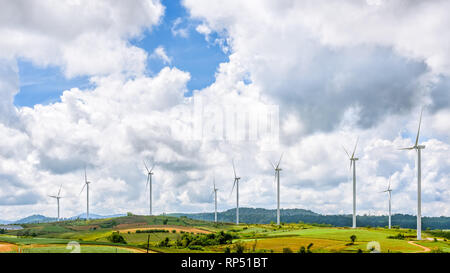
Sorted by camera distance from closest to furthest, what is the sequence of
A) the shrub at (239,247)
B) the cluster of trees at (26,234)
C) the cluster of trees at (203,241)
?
the shrub at (239,247) → the cluster of trees at (203,241) → the cluster of trees at (26,234)

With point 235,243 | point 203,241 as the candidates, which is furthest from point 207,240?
point 235,243

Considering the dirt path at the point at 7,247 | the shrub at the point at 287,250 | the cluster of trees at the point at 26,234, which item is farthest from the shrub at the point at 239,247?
the cluster of trees at the point at 26,234

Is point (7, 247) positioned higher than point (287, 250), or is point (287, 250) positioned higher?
point (7, 247)

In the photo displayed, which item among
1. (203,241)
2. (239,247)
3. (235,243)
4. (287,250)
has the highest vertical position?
(287,250)

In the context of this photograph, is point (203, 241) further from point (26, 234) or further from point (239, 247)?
point (26, 234)

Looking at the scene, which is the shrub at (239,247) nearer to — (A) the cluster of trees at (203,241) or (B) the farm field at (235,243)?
(B) the farm field at (235,243)

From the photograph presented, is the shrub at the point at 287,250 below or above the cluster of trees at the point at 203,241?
above

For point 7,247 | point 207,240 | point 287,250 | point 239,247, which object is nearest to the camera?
point 7,247

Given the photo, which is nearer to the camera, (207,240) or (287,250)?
(287,250)

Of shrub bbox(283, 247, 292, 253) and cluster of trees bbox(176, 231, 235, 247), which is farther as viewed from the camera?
cluster of trees bbox(176, 231, 235, 247)

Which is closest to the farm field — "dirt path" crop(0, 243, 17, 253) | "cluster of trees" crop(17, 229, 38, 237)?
"dirt path" crop(0, 243, 17, 253)

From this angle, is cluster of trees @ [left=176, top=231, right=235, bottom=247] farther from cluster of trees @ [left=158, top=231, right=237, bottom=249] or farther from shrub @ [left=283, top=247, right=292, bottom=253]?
shrub @ [left=283, top=247, right=292, bottom=253]
